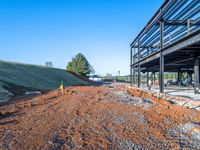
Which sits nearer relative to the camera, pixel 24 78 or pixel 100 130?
pixel 100 130

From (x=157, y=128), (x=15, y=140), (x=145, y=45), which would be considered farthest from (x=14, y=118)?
(x=145, y=45)

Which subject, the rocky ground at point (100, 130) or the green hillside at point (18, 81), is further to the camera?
the green hillside at point (18, 81)

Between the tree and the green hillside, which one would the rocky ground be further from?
the tree

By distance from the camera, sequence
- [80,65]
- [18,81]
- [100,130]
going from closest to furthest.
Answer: [100,130] < [18,81] < [80,65]

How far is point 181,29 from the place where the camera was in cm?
1794

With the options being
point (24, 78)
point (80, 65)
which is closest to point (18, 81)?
point (24, 78)

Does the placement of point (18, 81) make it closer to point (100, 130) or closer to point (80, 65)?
point (100, 130)

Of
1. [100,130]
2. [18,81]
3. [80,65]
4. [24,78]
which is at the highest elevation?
[80,65]

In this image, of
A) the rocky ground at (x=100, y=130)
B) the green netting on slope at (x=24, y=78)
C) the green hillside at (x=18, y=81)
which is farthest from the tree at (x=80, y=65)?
the rocky ground at (x=100, y=130)

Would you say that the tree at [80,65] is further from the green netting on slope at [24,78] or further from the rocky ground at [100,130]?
the rocky ground at [100,130]

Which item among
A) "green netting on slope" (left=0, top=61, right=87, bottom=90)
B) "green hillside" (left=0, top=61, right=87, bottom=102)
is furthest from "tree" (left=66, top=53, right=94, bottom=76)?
"green hillside" (left=0, top=61, right=87, bottom=102)

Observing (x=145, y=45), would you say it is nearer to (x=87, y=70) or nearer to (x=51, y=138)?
(x=51, y=138)

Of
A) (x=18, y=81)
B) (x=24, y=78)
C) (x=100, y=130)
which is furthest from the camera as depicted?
(x=24, y=78)

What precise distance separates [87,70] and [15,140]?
77815 mm
